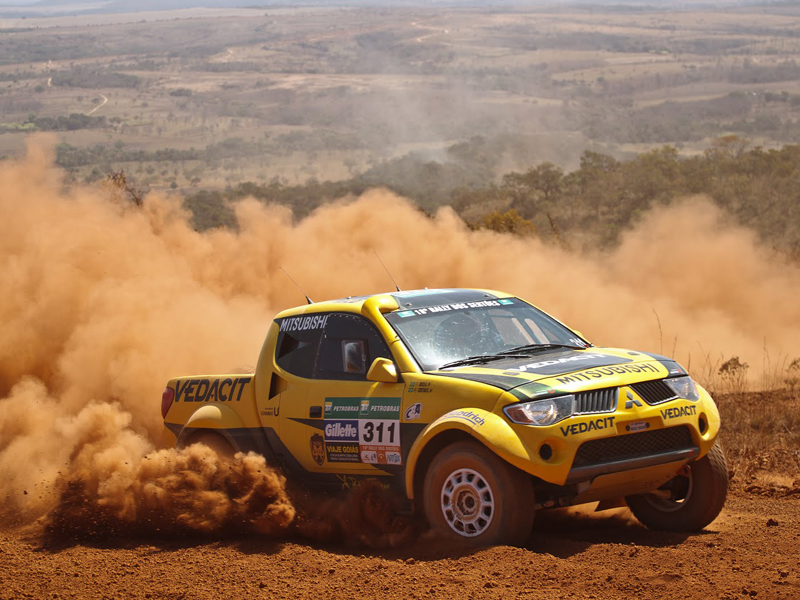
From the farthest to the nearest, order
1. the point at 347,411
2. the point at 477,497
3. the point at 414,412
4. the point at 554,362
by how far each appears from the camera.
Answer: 1. the point at 347,411
2. the point at 554,362
3. the point at 414,412
4. the point at 477,497

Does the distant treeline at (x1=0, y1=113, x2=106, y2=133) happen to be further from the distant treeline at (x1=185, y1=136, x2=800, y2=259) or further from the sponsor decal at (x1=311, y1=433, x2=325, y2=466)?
the sponsor decal at (x1=311, y1=433, x2=325, y2=466)

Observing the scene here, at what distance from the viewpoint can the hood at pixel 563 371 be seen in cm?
677

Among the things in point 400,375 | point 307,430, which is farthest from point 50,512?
point 400,375

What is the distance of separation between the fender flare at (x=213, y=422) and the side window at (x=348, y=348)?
Result: 0.94 m

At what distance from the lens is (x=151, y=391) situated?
12875mm

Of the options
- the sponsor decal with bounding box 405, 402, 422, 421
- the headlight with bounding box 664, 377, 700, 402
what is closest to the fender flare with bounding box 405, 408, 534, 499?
the sponsor decal with bounding box 405, 402, 422, 421

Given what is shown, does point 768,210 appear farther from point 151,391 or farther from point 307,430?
point 307,430

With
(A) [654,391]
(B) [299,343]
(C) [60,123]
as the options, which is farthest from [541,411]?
(C) [60,123]

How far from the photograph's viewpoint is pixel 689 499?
7512 millimetres

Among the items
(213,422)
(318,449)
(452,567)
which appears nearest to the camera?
(452,567)

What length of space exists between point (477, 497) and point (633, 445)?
104cm

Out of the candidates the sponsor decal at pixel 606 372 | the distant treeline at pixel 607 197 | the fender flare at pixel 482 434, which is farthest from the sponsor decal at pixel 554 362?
the distant treeline at pixel 607 197

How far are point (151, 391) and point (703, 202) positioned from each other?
20020mm

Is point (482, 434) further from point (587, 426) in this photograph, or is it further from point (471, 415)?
point (587, 426)
